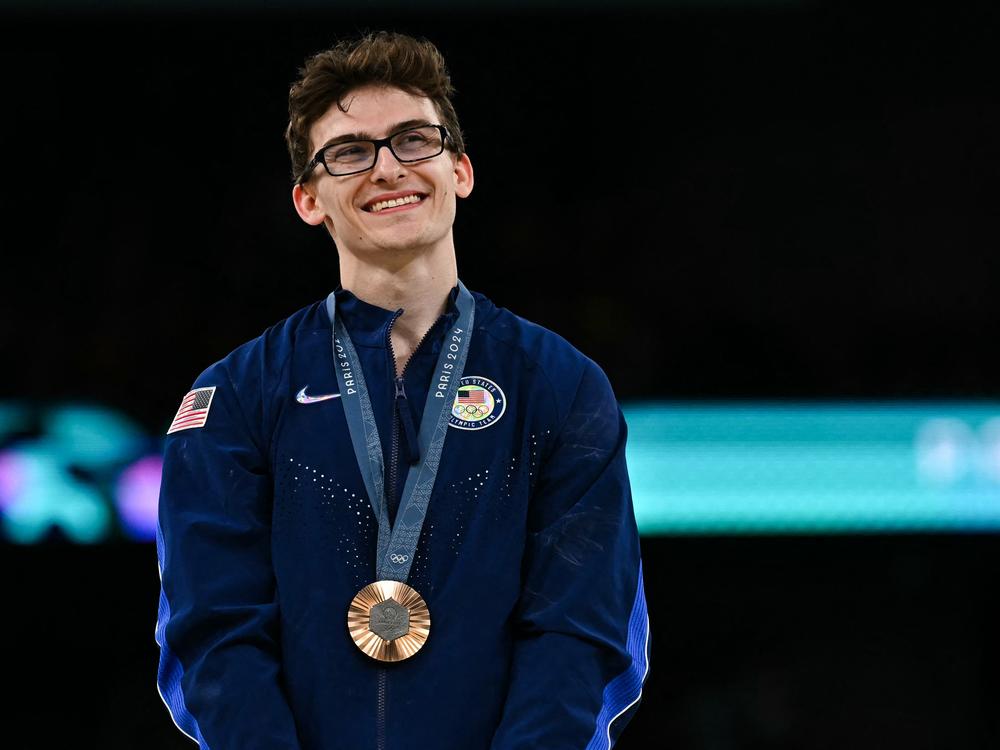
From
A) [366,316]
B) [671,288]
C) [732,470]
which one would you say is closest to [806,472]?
[732,470]

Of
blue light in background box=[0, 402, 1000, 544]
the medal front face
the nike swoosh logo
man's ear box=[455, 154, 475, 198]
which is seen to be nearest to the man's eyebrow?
man's ear box=[455, 154, 475, 198]

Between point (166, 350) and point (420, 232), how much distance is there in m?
2.47

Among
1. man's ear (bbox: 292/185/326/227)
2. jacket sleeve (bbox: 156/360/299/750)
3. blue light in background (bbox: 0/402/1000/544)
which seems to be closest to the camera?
jacket sleeve (bbox: 156/360/299/750)

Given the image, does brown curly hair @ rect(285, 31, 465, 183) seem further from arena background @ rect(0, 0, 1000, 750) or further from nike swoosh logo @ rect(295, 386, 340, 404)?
arena background @ rect(0, 0, 1000, 750)

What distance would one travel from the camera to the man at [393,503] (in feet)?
6.24

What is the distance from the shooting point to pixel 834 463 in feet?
14.2

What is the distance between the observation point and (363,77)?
7.00ft

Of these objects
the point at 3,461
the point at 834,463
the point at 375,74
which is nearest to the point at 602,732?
the point at 375,74

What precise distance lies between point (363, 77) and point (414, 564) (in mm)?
711

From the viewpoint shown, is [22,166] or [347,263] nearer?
[347,263]

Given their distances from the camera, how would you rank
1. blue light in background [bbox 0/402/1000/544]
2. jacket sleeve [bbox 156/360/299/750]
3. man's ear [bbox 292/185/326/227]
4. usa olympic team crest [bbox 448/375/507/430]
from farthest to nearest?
blue light in background [bbox 0/402/1000/544], man's ear [bbox 292/185/326/227], usa olympic team crest [bbox 448/375/507/430], jacket sleeve [bbox 156/360/299/750]

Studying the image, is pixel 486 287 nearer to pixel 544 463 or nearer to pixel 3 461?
pixel 3 461

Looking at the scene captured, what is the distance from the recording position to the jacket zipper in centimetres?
189

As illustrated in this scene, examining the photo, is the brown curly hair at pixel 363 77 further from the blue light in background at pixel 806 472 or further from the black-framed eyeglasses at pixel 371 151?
the blue light in background at pixel 806 472
